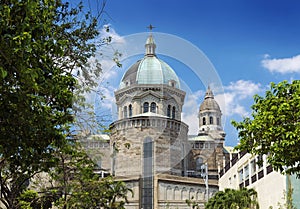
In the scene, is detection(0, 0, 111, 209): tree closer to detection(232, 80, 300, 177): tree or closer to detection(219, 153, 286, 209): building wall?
detection(232, 80, 300, 177): tree

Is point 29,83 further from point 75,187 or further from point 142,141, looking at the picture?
point 142,141

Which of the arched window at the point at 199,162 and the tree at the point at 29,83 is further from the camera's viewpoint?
the arched window at the point at 199,162

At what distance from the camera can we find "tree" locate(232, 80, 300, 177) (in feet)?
49.6

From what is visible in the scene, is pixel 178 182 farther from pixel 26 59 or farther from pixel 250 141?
pixel 26 59

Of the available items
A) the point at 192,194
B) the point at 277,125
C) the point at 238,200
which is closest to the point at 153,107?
the point at 192,194

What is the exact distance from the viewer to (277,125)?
15.4 meters

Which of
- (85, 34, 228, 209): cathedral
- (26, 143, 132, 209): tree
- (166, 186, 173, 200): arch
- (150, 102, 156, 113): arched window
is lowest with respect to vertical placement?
(26, 143, 132, 209): tree

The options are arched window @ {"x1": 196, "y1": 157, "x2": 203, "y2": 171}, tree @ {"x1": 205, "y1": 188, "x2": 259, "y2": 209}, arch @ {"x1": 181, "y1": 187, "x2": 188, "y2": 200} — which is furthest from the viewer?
arched window @ {"x1": 196, "y1": 157, "x2": 203, "y2": 171}

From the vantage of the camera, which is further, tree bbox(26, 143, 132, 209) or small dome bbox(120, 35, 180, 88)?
small dome bbox(120, 35, 180, 88)

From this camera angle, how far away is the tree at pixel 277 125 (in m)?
15.1

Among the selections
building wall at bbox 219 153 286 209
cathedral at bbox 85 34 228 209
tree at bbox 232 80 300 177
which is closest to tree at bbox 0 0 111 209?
tree at bbox 232 80 300 177

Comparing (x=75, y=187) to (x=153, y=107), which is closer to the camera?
(x=75, y=187)

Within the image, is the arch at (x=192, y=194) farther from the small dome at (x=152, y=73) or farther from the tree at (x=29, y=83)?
the tree at (x=29, y=83)

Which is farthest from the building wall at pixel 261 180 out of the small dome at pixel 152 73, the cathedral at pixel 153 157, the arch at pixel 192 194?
the arch at pixel 192 194
